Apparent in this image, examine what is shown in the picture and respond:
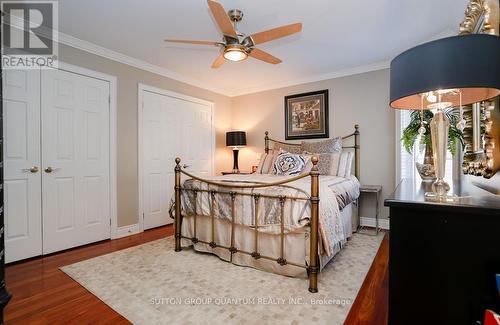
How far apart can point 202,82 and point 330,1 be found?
9.03 feet

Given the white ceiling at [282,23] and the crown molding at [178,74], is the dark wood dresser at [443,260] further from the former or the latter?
the crown molding at [178,74]

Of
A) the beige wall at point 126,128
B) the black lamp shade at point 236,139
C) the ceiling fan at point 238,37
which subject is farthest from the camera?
the black lamp shade at point 236,139

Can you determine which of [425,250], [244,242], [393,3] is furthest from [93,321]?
[393,3]

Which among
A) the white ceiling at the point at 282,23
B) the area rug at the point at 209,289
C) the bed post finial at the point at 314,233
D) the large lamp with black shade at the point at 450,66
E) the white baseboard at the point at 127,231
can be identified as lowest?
the area rug at the point at 209,289

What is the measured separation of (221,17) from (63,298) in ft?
8.05

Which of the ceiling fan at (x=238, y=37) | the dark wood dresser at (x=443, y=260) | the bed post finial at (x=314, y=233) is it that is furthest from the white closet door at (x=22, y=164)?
the dark wood dresser at (x=443, y=260)

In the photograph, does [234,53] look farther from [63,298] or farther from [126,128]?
[63,298]

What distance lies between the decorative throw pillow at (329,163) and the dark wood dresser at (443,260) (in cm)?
248

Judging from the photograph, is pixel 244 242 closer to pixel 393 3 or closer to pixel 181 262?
pixel 181 262

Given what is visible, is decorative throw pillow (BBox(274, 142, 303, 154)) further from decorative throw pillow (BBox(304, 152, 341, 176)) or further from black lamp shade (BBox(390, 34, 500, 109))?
black lamp shade (BBox(390, 34, 500, 109))

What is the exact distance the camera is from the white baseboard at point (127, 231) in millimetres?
3395

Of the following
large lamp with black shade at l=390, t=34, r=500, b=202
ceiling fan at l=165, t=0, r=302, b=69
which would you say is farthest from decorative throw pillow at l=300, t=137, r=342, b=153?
large lamp with black shade at l=390, t=34, r=500, b=202

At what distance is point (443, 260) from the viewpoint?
0.98 m

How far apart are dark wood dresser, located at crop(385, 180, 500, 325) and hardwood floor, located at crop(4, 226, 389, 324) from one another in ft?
2.48
